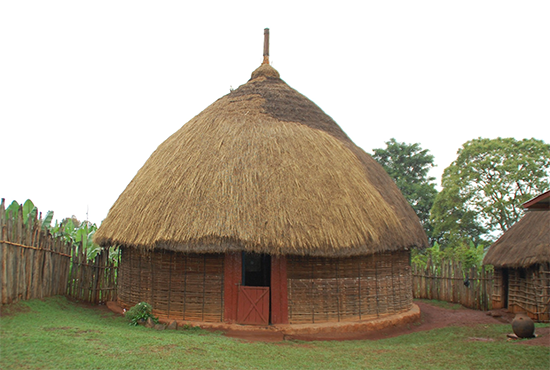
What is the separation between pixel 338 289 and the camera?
10328 millimetres

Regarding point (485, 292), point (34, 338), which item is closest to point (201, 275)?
point (34, 338)

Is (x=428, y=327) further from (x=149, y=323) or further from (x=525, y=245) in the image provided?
(x=149, y=323)

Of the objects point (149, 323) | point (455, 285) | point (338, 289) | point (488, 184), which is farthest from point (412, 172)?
point (149, 323)

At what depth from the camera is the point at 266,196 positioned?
401 inches

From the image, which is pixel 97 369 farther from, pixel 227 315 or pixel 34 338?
pixel 227 315

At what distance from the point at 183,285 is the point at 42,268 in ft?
12.0

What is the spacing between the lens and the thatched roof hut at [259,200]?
376 inches

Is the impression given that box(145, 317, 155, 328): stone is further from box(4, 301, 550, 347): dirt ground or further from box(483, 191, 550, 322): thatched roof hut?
box(483, 191, 550, 322): thatched roof hut

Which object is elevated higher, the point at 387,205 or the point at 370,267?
the point at 387,205

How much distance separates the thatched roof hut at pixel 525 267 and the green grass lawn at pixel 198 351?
388cm

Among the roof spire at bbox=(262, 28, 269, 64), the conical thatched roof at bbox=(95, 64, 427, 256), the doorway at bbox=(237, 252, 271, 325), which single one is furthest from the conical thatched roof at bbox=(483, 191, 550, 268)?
the roof spire at bbox=(262, 28, 269, 64)

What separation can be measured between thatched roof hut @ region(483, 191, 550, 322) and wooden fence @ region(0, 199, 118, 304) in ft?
40.1

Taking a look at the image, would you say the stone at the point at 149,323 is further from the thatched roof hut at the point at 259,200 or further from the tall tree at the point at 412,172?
the tall tree at the point at 412,172

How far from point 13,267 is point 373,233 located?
26.6 ft
